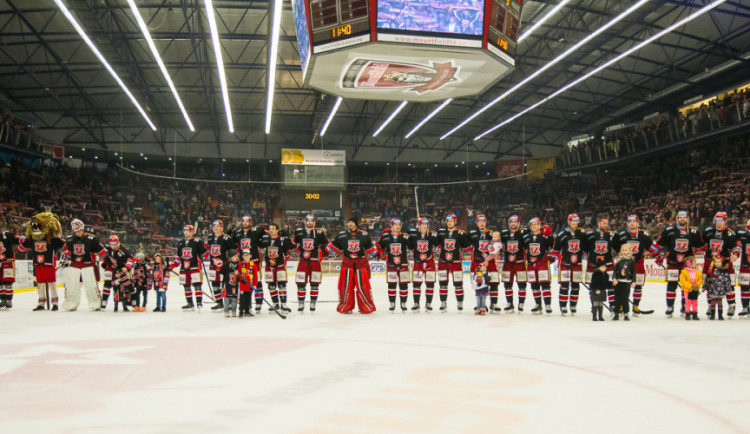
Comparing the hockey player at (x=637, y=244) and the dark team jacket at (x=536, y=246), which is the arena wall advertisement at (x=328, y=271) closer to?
the hockey player at (x=637, y=244)

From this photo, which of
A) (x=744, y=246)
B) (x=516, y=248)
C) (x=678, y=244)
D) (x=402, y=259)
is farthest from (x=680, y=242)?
(x=402, y=259)

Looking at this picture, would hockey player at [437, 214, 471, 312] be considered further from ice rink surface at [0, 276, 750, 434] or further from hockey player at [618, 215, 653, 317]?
hockey player at [618, 215, 653, 317]

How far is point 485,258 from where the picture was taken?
9.75 meters

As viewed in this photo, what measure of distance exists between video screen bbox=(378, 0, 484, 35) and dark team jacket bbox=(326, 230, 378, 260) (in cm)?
389

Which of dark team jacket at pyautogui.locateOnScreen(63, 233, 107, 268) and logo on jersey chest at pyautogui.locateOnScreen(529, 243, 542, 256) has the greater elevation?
dark team jacket at pyautogui.locateOnScreen(63, 233, 107, 268)

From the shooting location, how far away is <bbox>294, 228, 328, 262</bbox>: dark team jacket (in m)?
9.95

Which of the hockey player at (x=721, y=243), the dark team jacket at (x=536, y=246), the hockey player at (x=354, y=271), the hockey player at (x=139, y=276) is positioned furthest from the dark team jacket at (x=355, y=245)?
the hockey player at (x=721, y=243)

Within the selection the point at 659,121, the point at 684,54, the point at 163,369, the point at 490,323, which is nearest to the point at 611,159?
the point at 659,121

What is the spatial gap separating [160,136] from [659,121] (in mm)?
26667

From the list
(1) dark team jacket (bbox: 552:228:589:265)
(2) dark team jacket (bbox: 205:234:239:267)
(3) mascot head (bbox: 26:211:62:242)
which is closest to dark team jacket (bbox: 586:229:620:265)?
(1) dark team jacket (bbox: 552:228:589:265)

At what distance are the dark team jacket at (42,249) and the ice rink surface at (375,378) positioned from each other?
9.85 ft

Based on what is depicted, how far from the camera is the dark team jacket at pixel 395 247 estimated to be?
397 inches

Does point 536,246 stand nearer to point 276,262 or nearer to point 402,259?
point 402,259

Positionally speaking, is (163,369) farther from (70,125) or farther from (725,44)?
(70,125)
